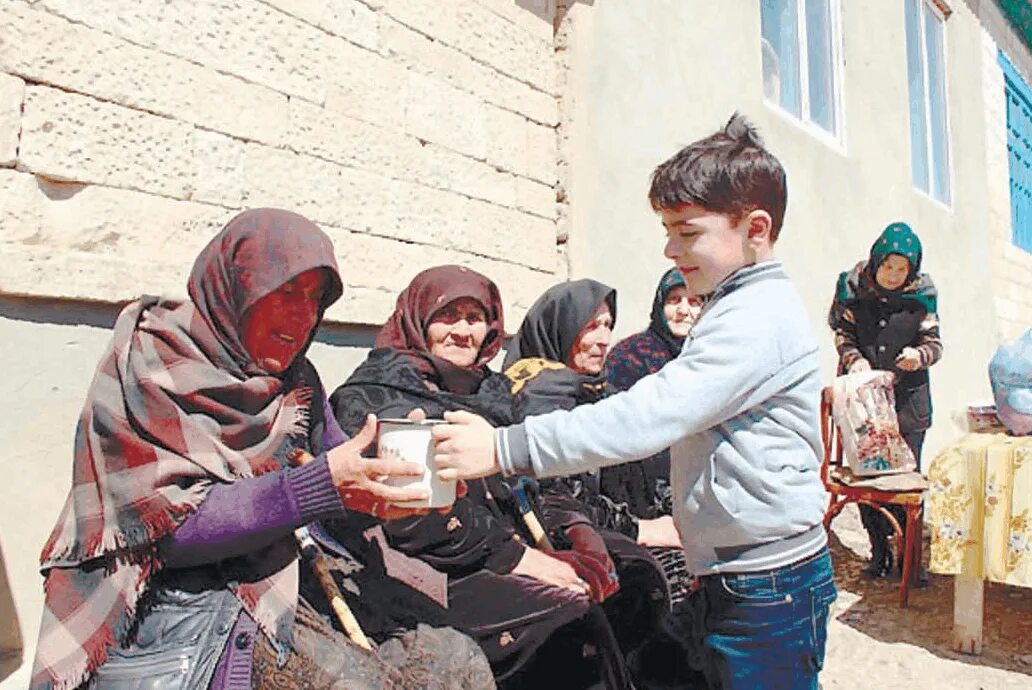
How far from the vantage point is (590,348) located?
121 inches

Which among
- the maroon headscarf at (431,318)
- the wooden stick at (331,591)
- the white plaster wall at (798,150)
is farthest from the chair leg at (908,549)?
the wooden stick at (331,591)

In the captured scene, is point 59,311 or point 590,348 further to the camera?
point 590,348

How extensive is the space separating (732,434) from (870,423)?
3.04 m

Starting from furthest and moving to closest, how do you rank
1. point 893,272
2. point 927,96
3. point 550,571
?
point 927,96
point 893,272
point 550,571

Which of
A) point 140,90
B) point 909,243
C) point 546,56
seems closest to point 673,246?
point 140,90

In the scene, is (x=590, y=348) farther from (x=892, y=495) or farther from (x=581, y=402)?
(x=892, y=495)

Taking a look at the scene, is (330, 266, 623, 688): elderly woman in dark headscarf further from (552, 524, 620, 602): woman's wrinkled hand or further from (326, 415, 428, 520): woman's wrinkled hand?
(326, 415, 428, 520): woman's wrinkled hand

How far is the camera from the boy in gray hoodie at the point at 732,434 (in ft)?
5.07

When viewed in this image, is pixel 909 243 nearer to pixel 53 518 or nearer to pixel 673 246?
pixel 673 246

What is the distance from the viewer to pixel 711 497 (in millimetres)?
1670

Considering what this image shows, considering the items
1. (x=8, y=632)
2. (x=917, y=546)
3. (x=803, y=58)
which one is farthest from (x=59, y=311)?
(x=803, y=58)

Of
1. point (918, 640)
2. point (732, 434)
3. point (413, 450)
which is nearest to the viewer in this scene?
point (413, 450)

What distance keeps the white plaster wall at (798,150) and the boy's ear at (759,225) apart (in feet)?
8.82

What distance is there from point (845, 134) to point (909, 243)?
3.13m
